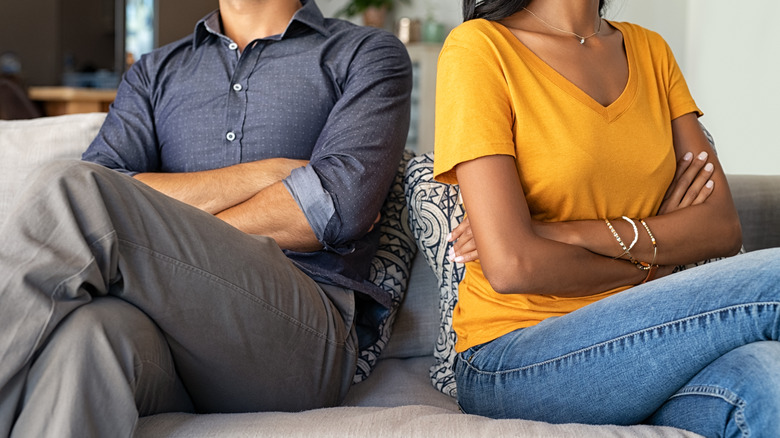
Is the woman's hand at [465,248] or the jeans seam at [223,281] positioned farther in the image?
the woman's hand at [465,248]

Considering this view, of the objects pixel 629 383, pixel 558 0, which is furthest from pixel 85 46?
pixel 629 383

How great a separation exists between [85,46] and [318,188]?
4638mm

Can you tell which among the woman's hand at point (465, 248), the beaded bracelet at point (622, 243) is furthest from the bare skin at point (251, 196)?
the beaded bracelet at point (622, 243)

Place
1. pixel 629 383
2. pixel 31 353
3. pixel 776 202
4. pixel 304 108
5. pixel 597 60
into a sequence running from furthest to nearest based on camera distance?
pixel 776 202, pixel 304 108, pixel 597 60, pixel 629 383, pixel 31 353

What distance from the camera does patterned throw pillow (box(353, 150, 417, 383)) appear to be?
157cm

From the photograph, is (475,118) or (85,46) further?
(85,46)

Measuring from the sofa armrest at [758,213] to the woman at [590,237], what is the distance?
0.50 metres

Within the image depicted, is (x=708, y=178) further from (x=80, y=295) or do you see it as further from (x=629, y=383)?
(x=80, y=295)

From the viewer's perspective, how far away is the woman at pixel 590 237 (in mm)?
1014

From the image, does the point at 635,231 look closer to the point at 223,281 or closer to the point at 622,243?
the point at 622,243

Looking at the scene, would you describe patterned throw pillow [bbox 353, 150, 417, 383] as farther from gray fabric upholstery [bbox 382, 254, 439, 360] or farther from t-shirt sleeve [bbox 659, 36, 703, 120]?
t-shirt sleeve [bbox 659, 36, 703, 120]

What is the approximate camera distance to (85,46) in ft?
17.9

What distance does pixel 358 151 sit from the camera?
1.52m

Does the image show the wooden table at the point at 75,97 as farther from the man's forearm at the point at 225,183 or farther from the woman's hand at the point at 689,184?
the woman's hand at the point at 689,184
